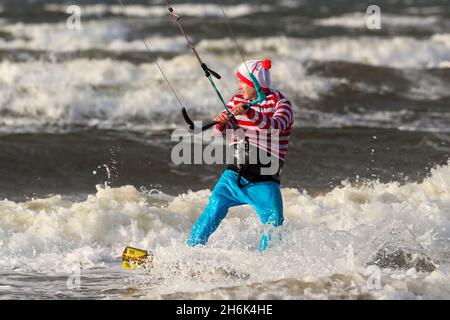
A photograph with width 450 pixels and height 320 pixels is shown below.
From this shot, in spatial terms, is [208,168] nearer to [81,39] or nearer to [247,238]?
[247,238]

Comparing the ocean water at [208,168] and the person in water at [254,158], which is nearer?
the person in water at [254,158]

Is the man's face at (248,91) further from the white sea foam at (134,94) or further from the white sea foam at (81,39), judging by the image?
the white sea foam at (81,39)

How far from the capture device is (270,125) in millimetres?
8281

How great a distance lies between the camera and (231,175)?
28.9ft

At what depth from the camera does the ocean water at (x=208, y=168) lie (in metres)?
8.77

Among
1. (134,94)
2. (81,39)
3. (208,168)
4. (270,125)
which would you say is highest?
(81,39)

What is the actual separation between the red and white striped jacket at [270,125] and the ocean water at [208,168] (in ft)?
2.56

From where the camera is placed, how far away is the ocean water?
8.77 m

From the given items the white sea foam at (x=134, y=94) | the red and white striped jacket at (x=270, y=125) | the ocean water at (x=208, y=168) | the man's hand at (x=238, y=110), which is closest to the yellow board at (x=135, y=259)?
the ocean water at (x=208, y=168)

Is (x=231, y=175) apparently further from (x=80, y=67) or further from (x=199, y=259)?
(x=80, y=67)

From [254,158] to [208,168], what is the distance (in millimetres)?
6825

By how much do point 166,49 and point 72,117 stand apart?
1052cm

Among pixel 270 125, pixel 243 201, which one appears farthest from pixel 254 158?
pixel 270 125

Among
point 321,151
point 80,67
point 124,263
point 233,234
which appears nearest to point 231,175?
point 124,263
